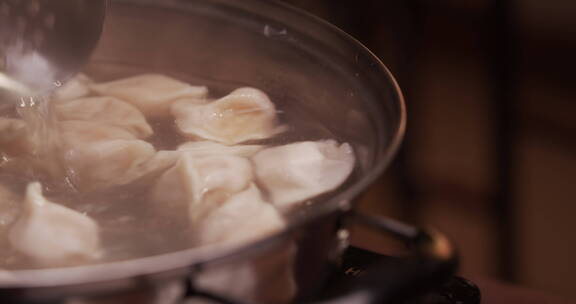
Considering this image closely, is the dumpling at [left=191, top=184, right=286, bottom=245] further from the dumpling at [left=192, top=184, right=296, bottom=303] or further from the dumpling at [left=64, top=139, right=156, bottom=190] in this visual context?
the dumpling at [left=64, top=139, right=156, bottom=190]

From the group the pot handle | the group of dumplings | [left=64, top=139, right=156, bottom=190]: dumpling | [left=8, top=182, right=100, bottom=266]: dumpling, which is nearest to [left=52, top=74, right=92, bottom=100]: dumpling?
the group of dumplings

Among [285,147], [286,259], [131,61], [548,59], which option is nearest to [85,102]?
[131,61]

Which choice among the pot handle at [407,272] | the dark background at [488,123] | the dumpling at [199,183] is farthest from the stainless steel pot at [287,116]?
the dark background at [488,123]

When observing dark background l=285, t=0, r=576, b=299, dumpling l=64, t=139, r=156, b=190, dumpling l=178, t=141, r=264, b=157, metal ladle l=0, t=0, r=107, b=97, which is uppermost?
metal ladle l=0, t=0, r=107, b=97

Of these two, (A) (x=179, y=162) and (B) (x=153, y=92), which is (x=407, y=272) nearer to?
(A) (x=179, y=162)

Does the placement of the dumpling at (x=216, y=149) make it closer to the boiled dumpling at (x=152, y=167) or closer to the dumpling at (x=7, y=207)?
the boiled dumpling at (x=152, y=167)

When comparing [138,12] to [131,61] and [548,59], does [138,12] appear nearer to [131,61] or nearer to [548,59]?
[131,61]

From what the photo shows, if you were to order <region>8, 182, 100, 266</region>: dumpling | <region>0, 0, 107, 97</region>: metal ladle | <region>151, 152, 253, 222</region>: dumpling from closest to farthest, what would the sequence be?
<region>8, 182, 100, 266</region>: dumpling → <region>151, 152, 253, 222</region>: dumpling → <region>0, 0, 107, 97</region>: metal ladle
